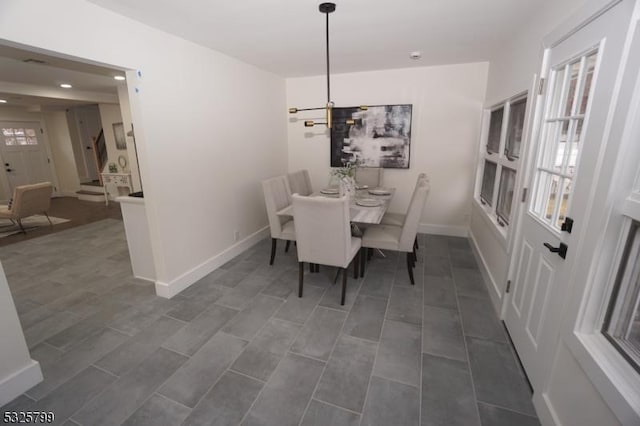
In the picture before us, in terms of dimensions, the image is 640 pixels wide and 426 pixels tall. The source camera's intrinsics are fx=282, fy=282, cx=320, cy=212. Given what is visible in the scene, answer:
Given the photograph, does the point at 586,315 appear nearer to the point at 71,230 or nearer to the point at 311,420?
the point at 311,420

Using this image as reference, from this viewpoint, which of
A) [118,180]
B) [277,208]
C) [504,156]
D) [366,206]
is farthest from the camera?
[118,180]

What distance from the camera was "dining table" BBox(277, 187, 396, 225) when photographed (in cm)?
270

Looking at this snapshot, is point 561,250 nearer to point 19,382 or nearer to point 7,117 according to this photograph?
point 19,382

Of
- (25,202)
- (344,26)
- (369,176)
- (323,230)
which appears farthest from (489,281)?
(25,202)

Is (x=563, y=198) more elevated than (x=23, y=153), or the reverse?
(x=23, y=153)

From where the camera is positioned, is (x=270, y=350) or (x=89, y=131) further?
(x=89, y=131)

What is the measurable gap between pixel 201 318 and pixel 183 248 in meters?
0.80

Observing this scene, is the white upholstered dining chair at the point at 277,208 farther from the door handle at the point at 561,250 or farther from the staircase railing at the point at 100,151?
the staircase railing at the point at 100,151

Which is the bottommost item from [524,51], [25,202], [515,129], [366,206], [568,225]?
[25,202]

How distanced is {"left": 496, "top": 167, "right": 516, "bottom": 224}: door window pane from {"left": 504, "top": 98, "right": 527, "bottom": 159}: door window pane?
17 centimetres

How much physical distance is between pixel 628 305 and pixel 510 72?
237 cm

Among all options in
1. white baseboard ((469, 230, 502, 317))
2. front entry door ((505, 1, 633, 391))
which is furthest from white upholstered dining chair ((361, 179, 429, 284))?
front entry door ((505, 1, 633, 391))

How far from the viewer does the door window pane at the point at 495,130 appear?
126 inches

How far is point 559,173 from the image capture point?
1635 millimetres
